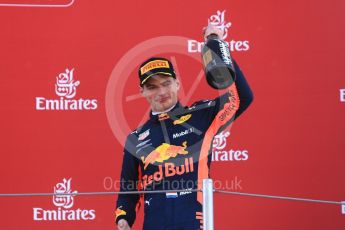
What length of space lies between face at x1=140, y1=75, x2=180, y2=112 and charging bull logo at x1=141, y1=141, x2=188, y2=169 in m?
0.14

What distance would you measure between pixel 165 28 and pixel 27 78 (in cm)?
65

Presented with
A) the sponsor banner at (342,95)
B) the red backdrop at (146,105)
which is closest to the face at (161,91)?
the red backdrop at (146,105)

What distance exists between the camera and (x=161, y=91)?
2408mm

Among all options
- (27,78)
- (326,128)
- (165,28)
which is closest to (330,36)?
(326,128)

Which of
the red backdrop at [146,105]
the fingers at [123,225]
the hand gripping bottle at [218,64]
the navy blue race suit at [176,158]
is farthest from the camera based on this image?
the red backdrop at [146,105]

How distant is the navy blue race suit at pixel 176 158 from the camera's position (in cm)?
225

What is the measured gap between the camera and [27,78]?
3.10 meters

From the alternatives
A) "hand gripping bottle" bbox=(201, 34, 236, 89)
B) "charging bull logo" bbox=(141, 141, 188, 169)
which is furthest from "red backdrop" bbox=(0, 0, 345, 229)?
"hand gripping bottle" bbox=(201, 34, 236, 89)

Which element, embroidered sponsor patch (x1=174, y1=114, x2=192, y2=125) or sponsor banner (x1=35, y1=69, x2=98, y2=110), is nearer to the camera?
embroidered sponsor patch (x1=174, y1=114, x2=192, y2=125)

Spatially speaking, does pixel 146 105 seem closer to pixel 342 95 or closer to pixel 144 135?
pixel 144 135

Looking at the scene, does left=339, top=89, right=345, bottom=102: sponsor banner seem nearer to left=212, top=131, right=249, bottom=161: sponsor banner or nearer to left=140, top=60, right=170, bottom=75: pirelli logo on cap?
left=212, top=131, right=249, bottom=161: sponsor banner

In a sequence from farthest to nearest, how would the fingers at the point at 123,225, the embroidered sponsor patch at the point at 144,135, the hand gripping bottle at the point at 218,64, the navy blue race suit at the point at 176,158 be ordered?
the embroidered sponsor patch at the point at 144,135 → the fingers at the point at 123,225 → the navy blue race suit at the point at 176,158 → the hand gripping bottle at the point at 218,64

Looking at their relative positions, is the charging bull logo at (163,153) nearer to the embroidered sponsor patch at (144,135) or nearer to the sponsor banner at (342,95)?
the embroidered sponsor patch at (144,135)

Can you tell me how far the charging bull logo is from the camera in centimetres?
233
